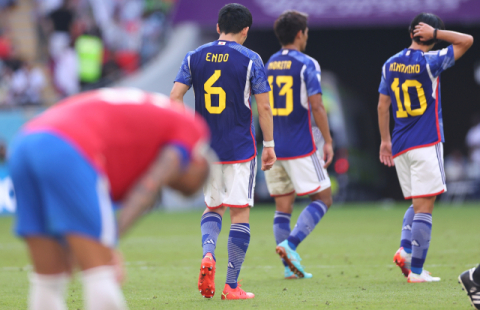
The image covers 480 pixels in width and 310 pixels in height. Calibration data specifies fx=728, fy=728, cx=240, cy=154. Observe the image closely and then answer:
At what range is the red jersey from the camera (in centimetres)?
300

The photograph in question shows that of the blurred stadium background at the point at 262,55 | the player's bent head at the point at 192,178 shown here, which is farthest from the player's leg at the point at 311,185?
the blurred stadium background at the point at 262,55

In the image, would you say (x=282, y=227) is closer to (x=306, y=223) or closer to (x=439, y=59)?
(x=306, y=223)

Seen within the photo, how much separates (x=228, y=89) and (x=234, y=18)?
601mm

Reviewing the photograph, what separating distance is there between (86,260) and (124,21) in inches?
744

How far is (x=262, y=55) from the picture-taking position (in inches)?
814

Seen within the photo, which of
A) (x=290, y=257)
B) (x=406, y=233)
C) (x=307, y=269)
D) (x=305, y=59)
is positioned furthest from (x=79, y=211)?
(x=307, y=269)

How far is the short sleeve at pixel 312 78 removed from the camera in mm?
7371

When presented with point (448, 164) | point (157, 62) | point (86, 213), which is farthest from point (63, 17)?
point (86, 213)

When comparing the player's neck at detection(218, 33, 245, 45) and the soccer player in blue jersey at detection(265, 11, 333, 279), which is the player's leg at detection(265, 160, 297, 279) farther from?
the player's neck at detection(218, 33, 245, 45)

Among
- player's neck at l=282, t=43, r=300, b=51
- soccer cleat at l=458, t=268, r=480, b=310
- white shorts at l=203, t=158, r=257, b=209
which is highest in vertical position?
player's neck at l=282, t=43, r=300, b=51

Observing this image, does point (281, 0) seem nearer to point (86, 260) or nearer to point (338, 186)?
point (338, 186)

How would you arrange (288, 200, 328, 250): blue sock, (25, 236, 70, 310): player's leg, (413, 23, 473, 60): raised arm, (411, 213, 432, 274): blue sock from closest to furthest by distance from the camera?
1. (25, 236, 70, 310): player's leg
2. (413, 23, 473, 60): raised arm
3. (411, 213, 432, 274): blue sock
4. (288, 200, 328, 250): blue sock

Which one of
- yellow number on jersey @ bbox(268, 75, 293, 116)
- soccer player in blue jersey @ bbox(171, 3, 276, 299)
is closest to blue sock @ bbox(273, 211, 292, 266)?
yellow number on jersey @ bbox(268, 75, 293, 116)

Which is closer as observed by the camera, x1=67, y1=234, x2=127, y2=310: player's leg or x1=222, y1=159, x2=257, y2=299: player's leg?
x1=67, y1=234, x2=127, y2=310: player's leg
